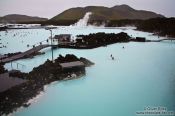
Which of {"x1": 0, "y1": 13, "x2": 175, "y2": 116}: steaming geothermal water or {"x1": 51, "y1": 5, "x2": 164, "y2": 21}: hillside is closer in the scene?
{"x1": 0, "y1": 13, "x2": 175, "y2": 116}: steaming geothermal water

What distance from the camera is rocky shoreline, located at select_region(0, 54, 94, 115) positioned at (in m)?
5.16

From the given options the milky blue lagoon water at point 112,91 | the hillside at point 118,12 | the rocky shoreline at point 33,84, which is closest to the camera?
the milky blue lagoon water at point 112,91

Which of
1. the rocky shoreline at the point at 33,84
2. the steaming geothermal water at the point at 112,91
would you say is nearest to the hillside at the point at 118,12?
the rocky shoreline at the point at 33,84

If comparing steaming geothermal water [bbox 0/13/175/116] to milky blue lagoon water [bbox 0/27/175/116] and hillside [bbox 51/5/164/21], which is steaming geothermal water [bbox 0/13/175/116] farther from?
hillside [bbox 51/5/164/21]

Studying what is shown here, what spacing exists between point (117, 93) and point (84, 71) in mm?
2391

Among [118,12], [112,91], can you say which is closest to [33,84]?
[112,91]

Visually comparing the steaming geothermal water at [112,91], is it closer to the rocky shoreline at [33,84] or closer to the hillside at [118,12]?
the rocky shoreline at [33,84]

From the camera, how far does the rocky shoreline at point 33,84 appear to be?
5.16 meters

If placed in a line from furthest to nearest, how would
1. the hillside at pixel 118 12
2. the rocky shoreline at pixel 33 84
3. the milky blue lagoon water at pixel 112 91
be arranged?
the hillside at pixel 118 12
the rocky shoreline at pixel 33 84
the milky blue lagoon water at pixel 112 91

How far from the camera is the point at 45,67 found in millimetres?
7984

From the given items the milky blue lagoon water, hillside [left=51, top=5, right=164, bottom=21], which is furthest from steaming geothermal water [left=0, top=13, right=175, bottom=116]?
hillside [left=51, top=5, right=164, bottom=21]

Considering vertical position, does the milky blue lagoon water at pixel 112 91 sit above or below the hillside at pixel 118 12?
below

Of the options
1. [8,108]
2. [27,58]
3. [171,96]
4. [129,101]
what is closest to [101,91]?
[129,101]

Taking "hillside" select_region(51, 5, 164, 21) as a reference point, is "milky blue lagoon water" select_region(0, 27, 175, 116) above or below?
below
